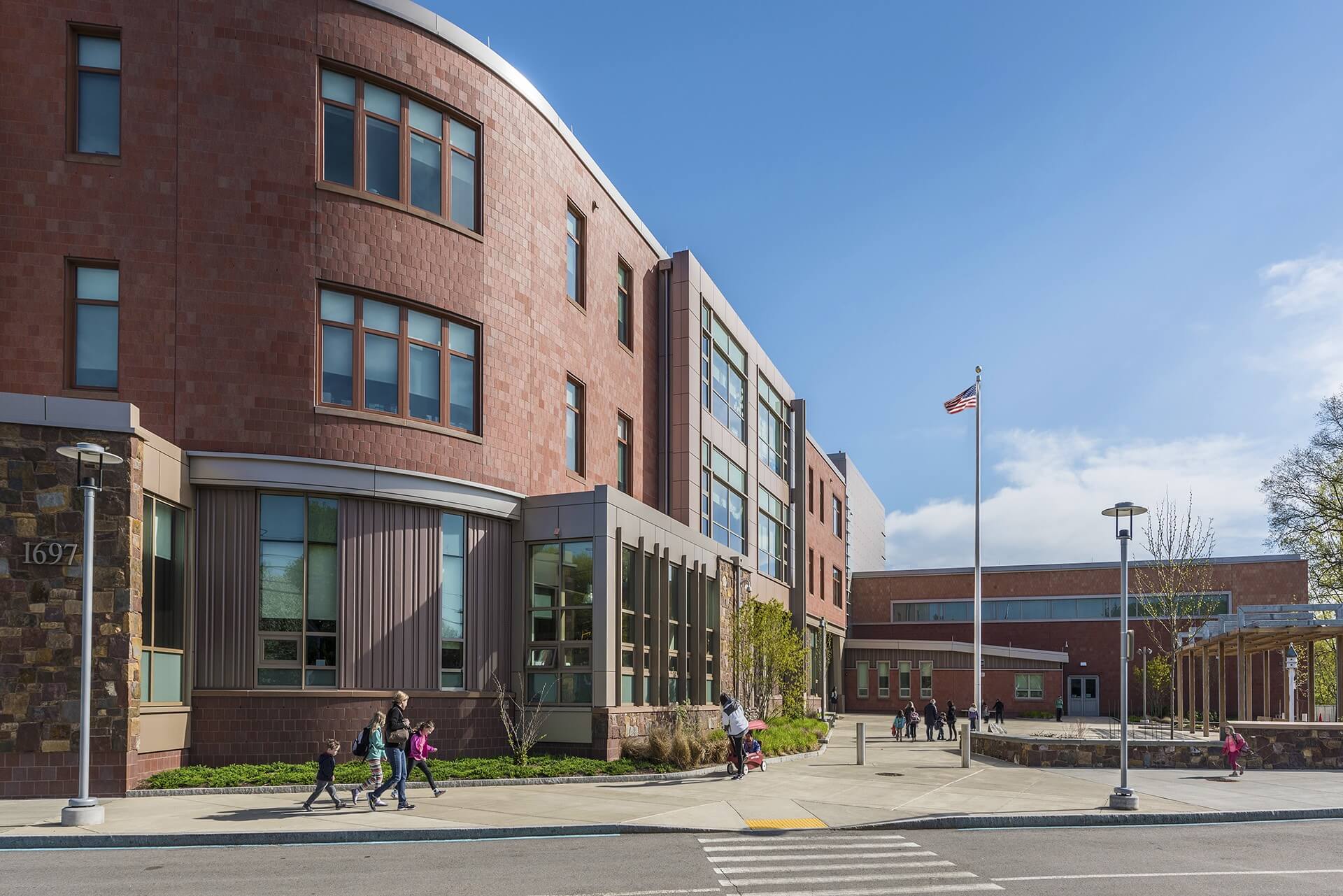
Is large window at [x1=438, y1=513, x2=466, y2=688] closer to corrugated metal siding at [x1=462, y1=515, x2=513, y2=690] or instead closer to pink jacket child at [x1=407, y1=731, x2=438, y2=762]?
corrugated metal siding at [x1=462, y1=515, x2=513, y2=690]

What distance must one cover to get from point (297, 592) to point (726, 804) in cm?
908

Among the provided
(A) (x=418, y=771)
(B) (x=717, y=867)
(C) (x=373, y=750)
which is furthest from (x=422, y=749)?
(B) (x=717, y=867)

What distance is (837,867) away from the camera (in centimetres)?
1397

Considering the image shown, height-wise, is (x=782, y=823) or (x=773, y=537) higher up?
(x=773, y=537)

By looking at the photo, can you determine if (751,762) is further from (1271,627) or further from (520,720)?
(1271,627)

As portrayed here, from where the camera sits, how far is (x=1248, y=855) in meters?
15.2

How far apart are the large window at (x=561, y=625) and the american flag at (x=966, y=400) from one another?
14.7 metres

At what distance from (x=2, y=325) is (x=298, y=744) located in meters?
9.38

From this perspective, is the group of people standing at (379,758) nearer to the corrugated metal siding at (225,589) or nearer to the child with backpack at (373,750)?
the child with backpack at (373,750)


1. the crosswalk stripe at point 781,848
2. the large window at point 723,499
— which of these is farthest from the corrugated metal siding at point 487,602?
the large window at point 723,499

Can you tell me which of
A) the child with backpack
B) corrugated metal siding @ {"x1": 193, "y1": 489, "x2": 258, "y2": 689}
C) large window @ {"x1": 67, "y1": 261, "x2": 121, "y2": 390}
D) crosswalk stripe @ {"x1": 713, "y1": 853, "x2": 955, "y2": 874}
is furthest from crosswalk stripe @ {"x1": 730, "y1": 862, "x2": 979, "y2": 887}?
large window @ {"x1": 67, "y1": 261, "x2": 121, "y2": 390}

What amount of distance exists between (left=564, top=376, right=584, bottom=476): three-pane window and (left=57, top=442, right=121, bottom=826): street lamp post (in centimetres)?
1454

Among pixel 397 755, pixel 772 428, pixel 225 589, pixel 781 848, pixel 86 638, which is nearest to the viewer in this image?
pixel 781 848

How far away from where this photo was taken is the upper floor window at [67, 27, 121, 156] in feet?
71.9
